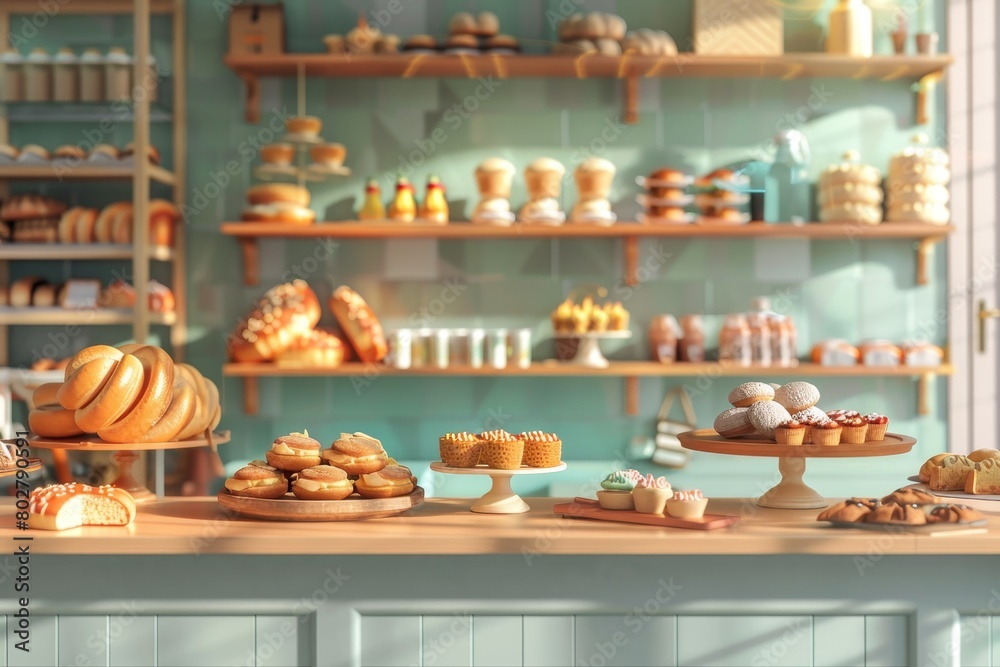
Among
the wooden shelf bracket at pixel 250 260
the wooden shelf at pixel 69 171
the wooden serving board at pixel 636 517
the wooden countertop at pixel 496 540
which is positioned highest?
the wooden shelf at pixel 69 171

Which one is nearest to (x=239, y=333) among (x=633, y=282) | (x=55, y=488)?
(x=633, y=282)

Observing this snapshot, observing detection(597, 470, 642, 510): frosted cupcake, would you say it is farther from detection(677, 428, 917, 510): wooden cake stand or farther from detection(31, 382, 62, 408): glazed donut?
detection(31, 382, 62, 408): glazed donut

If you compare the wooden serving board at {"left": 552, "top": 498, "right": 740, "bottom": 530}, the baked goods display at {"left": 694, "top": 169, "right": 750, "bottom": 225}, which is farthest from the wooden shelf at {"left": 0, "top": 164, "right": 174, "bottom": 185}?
the wooden serving board at {"left": 552, "top": 498, "right": 740, "bottom": 530}

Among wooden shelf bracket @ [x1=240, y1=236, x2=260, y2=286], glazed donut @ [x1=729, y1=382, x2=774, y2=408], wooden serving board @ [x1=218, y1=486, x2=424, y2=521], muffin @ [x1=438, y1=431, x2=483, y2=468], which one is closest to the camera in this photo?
wooden serving board @ [x1=218, y1=486, x2=424, y2=521]

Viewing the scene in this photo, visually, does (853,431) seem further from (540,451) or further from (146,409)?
(146,409)

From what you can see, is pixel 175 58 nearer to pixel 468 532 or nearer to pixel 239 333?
pixel 239 333

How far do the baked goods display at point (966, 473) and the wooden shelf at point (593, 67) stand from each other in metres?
1.92

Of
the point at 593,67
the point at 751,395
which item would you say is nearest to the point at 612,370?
the point at 593,67

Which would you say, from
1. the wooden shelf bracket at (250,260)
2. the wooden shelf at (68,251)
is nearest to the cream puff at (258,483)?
the wooden shelf at (68,251)

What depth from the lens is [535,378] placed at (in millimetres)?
3680

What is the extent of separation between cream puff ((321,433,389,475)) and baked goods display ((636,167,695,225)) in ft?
6.22

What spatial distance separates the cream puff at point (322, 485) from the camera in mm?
1654

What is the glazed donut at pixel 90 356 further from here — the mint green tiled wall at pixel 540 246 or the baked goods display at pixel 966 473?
the mint green tiled wall at pixel 540 246

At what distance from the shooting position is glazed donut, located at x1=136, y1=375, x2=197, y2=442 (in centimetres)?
189
